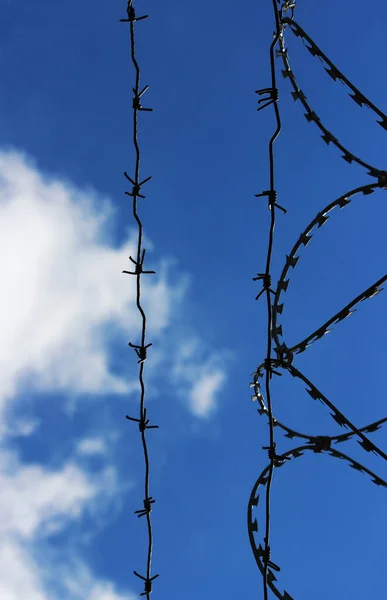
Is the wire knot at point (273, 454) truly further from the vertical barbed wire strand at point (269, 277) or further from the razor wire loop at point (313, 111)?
the razor wire loop at point (313, 111)

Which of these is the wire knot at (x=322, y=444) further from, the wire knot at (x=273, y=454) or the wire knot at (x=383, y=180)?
the wire knot at (x=383, y=180)

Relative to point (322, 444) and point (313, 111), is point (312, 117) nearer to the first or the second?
point (313, 111)

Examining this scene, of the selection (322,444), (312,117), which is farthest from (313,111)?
(322,444)

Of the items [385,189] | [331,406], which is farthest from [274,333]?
[385,189]

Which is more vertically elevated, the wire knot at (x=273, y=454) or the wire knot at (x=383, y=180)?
the wire knot at (x=383, y=180)

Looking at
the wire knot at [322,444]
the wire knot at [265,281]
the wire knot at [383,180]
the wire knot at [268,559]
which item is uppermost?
the wire knot at [383,180]

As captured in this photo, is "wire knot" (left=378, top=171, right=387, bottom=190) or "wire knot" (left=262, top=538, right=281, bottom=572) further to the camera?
"wire knot" (left=378, top=171, right=387, bottom=190)

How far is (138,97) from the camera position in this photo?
5.48 m

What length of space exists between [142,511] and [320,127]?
2.98 meters

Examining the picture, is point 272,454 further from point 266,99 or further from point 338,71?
point 338,71

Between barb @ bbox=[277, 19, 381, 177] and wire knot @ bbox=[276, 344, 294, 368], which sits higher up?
barb @ bbox=[277, 19, 381, 177]

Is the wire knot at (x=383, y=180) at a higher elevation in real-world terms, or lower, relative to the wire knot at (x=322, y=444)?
higher

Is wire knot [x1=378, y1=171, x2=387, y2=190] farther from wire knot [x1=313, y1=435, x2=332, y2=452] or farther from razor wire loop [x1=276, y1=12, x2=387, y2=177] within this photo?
wire knot [x1=313, y1=435, x2=332, y2=452]

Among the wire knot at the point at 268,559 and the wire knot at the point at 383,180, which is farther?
the wire knot at the point at 383,180
